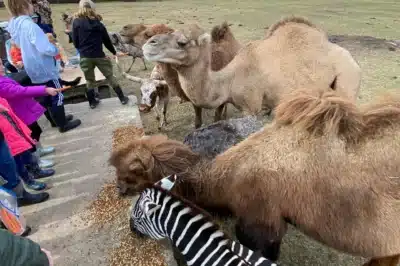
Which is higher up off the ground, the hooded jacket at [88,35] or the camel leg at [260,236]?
the hooded jacket at [88,35]

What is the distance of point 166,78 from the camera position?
222 inches

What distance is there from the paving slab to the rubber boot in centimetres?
6

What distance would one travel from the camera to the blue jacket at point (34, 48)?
167 inches

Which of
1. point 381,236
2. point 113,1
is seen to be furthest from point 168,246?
point 113,1

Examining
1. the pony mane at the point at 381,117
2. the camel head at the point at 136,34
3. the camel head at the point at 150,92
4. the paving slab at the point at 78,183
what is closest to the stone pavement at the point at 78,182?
the paving slab at the point at 78,183

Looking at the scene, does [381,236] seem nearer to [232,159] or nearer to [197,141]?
[232,159]

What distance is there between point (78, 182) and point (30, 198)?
0.59 meters

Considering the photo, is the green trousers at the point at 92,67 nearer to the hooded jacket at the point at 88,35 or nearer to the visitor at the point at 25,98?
the hooded jacket at the point at 88,35

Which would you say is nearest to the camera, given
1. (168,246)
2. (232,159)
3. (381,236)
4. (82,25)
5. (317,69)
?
(381,236)

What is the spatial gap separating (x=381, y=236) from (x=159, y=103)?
4.60m

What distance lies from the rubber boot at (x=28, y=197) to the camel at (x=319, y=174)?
179 centimetres

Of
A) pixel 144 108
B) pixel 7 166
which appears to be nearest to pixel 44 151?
pixel 7 166

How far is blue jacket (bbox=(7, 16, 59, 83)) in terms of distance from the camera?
4.25 metres

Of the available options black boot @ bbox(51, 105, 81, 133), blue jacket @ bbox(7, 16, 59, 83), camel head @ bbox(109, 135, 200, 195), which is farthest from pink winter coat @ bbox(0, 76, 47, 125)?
camel head @ bbox(109, 135, 200, 195)
